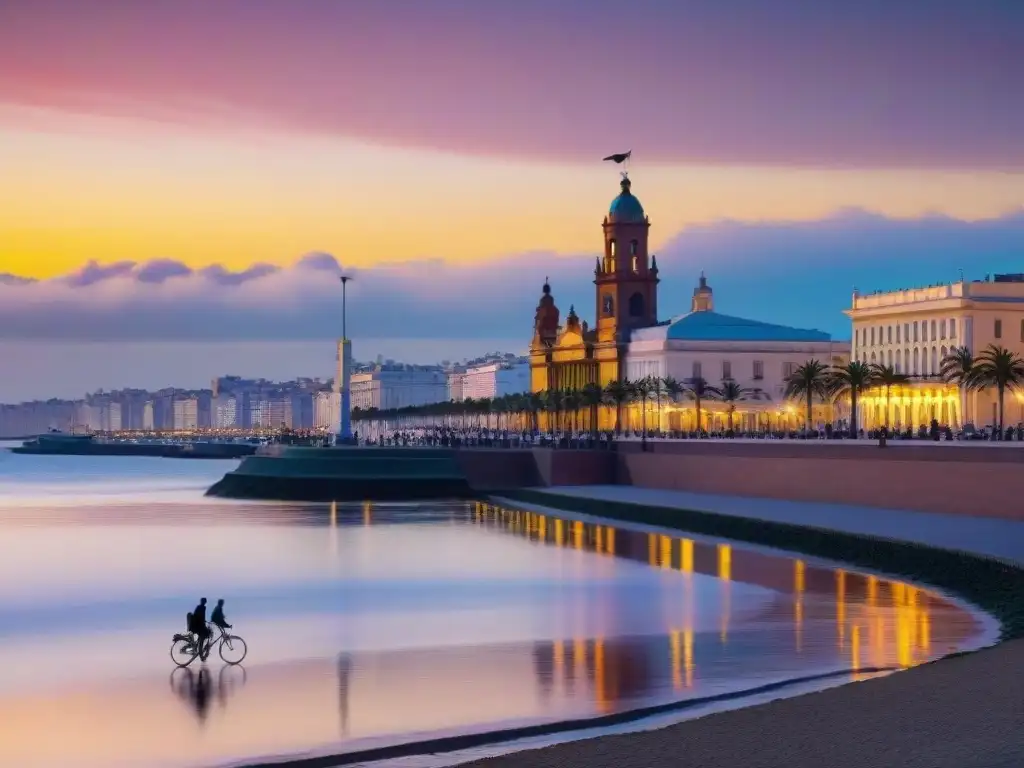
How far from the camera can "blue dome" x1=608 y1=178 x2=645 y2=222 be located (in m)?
140

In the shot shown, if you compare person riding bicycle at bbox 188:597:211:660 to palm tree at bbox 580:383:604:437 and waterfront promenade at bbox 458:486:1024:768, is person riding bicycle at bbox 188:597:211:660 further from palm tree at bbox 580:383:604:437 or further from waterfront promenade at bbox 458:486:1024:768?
palm tree at bbox 580:383:604:437

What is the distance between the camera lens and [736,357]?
428 feet

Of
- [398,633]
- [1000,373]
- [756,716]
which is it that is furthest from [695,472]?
[756,716]

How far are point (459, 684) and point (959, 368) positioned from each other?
69736 mm

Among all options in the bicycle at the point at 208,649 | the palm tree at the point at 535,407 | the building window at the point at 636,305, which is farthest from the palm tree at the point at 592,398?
the bicycle at the point at 208,649

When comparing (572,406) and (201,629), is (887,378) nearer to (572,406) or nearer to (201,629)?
(572,406)

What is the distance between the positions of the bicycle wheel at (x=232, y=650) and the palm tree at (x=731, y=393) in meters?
86.5

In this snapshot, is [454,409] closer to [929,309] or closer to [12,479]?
[12,479]

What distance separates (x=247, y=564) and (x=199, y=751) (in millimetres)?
31974

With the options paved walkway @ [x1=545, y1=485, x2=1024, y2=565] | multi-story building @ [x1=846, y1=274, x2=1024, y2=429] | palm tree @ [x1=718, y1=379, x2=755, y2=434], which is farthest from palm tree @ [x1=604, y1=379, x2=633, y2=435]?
paved walkway @ [x1=545, y1=485, x2=1024, y2=565]

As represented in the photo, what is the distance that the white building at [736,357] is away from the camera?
129 m

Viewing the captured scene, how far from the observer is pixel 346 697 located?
89.1ft

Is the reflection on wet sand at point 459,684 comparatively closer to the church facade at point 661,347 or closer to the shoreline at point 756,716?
the shoreline at point 756,716

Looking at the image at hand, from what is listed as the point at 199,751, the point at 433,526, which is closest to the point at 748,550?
the point at 433,526
